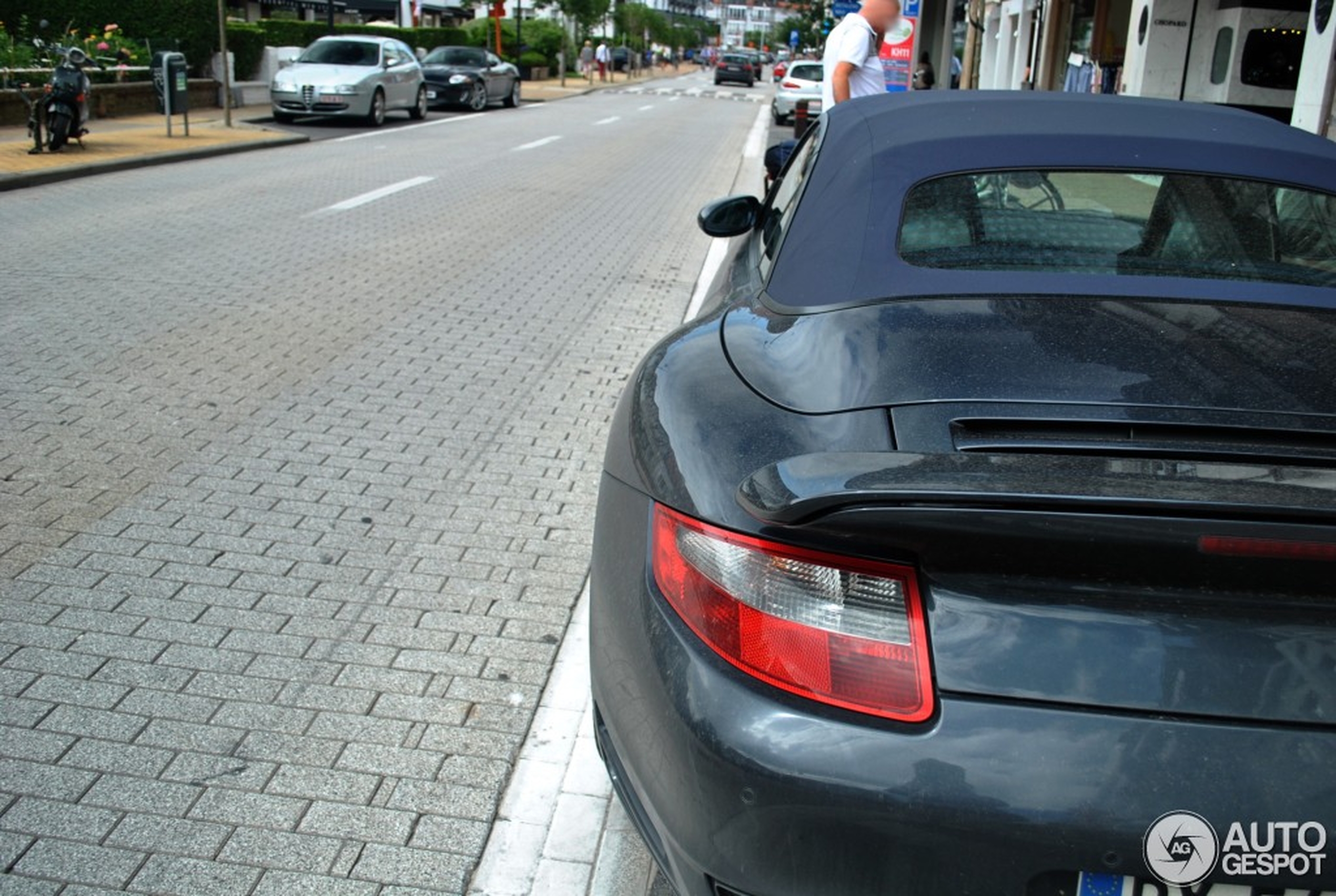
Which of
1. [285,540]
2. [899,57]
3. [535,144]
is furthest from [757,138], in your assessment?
[285,540]

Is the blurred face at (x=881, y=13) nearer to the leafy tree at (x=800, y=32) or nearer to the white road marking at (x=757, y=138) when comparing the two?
the white road marking at (x=757, y=138)

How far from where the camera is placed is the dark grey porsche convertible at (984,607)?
174 cm

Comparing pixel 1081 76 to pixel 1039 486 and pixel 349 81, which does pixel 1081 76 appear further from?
pixel 1039 486

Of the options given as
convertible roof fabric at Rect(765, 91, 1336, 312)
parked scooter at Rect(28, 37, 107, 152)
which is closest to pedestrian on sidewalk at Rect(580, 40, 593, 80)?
parked scooter at Rect(28, 37, 107, 152)

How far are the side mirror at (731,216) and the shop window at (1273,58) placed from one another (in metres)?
12.0

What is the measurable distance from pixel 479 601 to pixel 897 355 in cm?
210

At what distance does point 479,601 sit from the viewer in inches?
160

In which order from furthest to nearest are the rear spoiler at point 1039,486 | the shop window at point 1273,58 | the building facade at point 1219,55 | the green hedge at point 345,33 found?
the green hedge at point 345,33 < the shop window at point 1273,58 < the building facade at point 1219,55 < the rear spoiler at point 1039,486

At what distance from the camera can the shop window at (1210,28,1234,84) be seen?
1456cm

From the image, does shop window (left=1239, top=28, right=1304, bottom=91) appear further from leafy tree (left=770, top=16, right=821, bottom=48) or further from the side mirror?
leafy tree (left=770, top=16, right=821, bottom=48)

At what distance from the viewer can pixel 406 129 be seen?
81.7 feet

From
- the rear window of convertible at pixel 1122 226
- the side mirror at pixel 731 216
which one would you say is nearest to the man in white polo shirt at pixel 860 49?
the side mirror at pixel 731 216

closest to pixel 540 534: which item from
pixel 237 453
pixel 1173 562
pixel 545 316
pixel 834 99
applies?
pixel 237 453

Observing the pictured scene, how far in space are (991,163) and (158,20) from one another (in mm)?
27231
